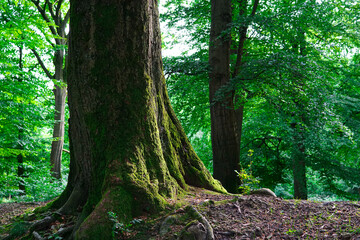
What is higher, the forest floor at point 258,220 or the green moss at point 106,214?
the green moss at point 106,214

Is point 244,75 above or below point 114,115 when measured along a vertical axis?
above

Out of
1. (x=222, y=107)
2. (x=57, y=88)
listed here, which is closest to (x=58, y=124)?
(x=57, y=88)

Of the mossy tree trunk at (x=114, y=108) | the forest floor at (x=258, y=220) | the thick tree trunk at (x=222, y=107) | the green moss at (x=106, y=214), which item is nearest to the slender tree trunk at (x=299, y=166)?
the thick tree trunk at (x=222, y=107)

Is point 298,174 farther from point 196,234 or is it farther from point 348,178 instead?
point 196,234

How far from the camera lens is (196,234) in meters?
2.70

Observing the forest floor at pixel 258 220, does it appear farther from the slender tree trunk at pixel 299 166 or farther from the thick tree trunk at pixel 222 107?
the slender tree trunk at pixel 299 166

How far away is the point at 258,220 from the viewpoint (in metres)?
3.29

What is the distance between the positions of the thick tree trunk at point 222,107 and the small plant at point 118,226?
5.08m

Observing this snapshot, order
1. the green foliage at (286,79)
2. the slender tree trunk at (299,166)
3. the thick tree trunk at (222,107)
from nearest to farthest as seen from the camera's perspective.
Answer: the green foliage at (286,79)
the thick tree trunk at (222,107)
the slender tree trunk at (299,166)

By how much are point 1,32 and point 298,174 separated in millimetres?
11225

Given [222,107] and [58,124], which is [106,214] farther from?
[58,124]

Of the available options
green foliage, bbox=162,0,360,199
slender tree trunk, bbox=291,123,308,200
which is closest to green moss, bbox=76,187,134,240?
green foliage, bbox=162,0,360,199

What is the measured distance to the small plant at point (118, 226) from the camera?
2770mm

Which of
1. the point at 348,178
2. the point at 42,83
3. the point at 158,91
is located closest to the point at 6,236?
the point at 158,91
